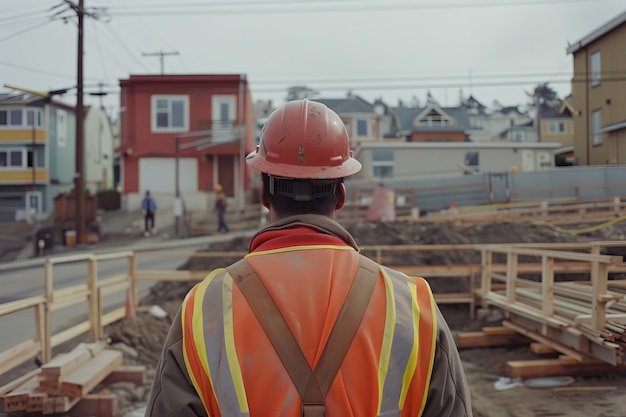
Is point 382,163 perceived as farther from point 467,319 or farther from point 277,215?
point 277,215

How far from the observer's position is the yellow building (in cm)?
372

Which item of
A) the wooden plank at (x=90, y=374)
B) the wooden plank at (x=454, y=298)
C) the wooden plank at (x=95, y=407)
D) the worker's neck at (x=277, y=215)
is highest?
the worker's neck at (x=277, y=215)

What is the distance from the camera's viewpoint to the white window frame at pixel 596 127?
3.89 m

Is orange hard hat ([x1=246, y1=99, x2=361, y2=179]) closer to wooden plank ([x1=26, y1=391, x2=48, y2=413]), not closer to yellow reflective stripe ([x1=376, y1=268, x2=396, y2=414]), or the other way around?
yellow reflective stripe ([x1=376, y1=268, x2=396, y2=414])

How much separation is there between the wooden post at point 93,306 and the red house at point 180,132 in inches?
833

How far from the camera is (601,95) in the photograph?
3.86 meters

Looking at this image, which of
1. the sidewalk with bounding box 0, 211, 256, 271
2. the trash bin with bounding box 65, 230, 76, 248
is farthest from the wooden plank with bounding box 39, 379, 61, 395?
the trash bin with bounding box 65, 230, 76, 248

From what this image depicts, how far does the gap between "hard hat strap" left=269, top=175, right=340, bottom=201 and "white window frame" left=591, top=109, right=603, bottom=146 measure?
2.64 m

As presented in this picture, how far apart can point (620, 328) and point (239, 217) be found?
68.8 ft

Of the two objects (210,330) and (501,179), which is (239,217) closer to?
(501,179)

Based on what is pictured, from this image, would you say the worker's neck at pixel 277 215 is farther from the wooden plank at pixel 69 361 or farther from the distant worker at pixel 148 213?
the distant worker at pixel 148 213

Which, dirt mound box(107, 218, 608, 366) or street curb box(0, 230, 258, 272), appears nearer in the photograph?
dirt mound box(107, 218, 608, 366)

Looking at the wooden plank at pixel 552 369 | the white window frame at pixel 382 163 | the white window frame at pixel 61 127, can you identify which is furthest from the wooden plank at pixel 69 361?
the white window frame at pixel 382 163

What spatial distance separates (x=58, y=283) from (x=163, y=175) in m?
17.4
